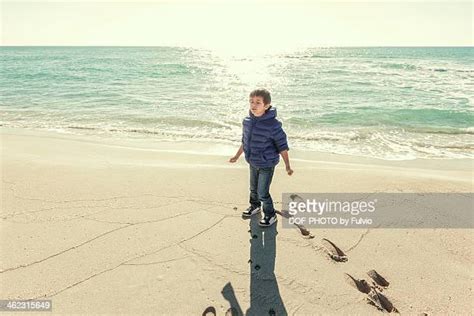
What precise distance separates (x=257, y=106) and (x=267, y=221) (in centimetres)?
143

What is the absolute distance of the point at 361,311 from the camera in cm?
278

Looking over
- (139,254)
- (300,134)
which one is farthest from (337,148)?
(139,254)

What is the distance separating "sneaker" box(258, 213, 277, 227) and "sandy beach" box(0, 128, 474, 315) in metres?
0.09

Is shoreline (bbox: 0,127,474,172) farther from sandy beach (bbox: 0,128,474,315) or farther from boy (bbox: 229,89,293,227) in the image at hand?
boy (bbox: 229,89,293,227)

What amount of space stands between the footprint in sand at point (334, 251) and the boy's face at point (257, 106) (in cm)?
165

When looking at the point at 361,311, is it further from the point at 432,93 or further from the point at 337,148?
the point at 432,93

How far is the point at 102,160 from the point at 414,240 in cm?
544

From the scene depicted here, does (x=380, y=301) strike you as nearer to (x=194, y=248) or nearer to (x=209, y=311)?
(x=209, y=311)

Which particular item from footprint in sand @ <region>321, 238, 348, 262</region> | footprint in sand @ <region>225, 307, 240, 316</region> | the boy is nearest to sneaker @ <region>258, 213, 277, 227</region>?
the boy

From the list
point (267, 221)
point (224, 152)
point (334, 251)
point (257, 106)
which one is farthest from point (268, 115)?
point (224, 152)

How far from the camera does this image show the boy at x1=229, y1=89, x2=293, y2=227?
368cm

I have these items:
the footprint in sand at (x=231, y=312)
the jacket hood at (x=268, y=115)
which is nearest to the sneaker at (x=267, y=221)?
the jacket hood at (x=268, y=115)

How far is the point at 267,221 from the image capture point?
405 cm

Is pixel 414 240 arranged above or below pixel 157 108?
below
